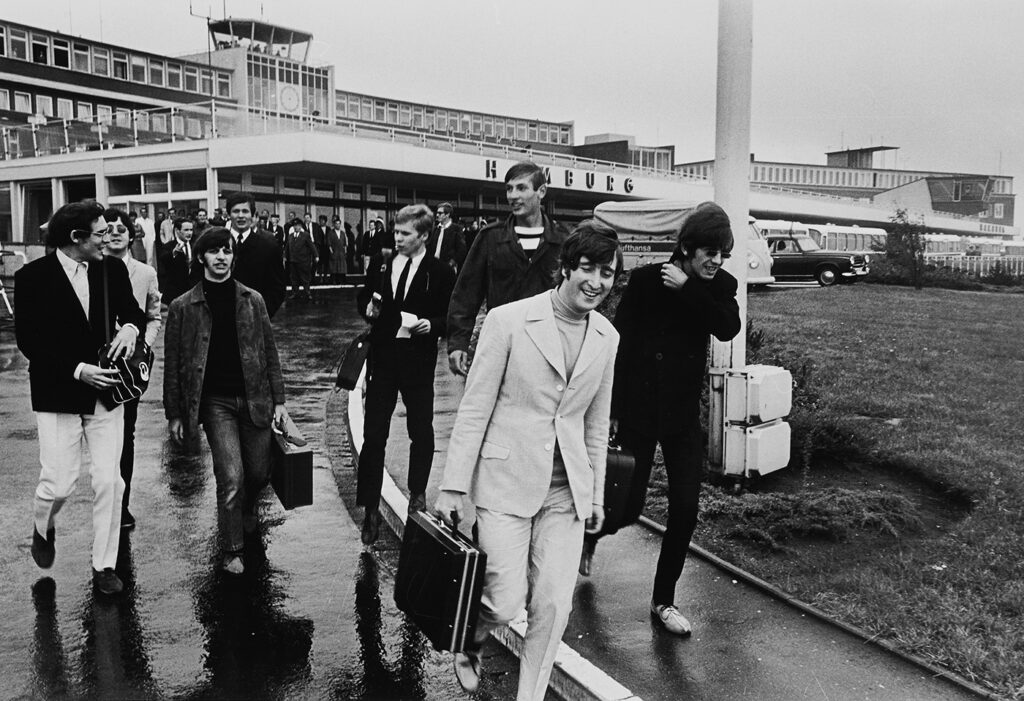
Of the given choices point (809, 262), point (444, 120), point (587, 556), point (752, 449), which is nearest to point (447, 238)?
point (752, 449)

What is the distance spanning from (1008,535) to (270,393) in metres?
4.58

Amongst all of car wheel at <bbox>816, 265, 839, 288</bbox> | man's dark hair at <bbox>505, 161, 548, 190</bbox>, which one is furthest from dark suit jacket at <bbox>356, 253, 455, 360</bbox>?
car wheel at <bbox>816, 265, 839, 288</bbox>

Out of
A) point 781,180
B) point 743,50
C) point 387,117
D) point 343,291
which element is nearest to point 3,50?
point 387,117

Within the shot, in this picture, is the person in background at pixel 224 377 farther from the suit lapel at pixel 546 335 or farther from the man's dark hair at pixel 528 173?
the suit lapel at pixel 546 335

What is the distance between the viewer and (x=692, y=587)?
529 centimetres

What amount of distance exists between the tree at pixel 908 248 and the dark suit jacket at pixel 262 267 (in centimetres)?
2584

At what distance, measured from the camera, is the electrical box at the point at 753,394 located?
6.83 meters

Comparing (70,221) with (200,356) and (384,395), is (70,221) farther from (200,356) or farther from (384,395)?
(384,395)

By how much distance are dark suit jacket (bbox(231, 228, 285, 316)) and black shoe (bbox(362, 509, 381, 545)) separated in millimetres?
1819

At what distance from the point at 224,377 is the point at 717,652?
10.0ft

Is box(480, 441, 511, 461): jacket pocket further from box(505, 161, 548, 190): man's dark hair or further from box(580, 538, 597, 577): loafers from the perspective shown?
box(505, 161, 548, 190): man's dark hair

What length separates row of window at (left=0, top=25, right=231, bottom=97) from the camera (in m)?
59.7

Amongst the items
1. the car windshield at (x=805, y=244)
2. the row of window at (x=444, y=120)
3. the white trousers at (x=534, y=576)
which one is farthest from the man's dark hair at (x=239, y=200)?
the row of window at (x=444, y=120)

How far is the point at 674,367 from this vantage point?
4.83m
